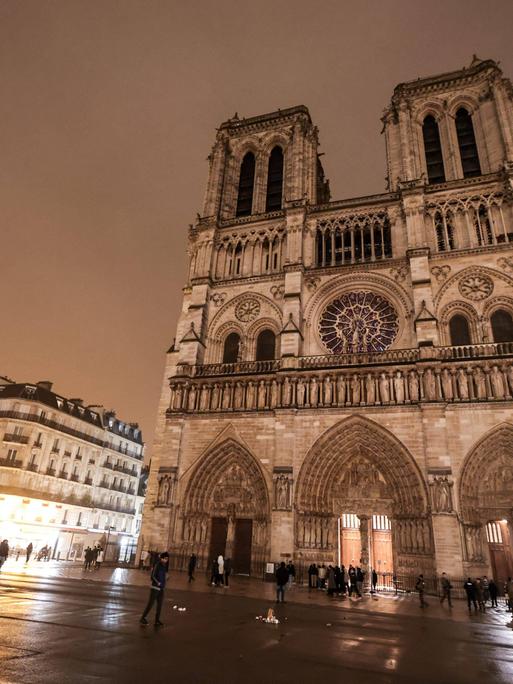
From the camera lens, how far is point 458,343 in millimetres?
21531

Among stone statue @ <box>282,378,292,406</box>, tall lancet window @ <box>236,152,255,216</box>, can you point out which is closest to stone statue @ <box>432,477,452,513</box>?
stone statue @ <box>282,378,292,406</box>

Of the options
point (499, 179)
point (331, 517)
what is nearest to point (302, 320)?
point (331, 517)

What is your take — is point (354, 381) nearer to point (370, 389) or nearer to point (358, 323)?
point (370, 389)

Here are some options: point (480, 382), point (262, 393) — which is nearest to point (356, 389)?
point (262, 393)

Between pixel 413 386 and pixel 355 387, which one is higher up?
pixel 355 387

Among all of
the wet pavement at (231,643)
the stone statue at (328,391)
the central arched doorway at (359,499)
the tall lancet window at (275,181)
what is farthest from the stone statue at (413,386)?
the tall lancet window at (275,181)

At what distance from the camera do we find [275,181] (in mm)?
30328

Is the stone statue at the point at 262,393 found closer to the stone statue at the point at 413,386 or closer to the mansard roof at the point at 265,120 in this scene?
the stone statue at the point at 413,386

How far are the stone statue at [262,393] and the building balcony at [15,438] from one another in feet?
66.9

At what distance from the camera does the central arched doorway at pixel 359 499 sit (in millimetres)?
18719

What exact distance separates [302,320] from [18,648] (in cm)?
1980

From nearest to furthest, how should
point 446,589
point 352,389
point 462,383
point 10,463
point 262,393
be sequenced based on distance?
point 446,589 → point 462,383 → point 352,389 → point 262,393 → point 10,463

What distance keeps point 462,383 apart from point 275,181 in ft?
59.3

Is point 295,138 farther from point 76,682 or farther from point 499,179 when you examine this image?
point 76,682
